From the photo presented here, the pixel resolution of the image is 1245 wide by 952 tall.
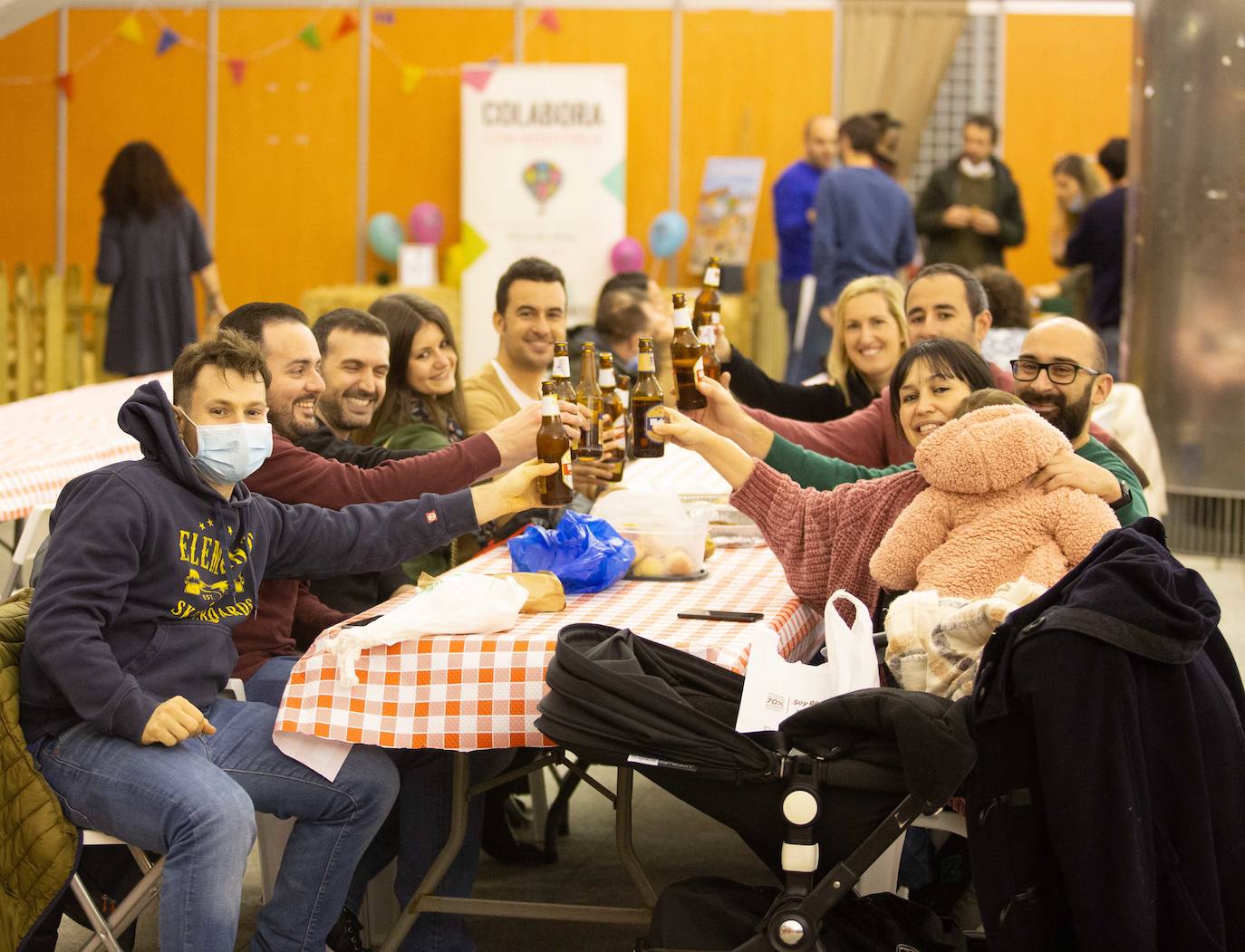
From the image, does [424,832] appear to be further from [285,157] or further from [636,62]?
[285,157]

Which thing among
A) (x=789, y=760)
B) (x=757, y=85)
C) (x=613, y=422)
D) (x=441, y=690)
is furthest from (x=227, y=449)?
(x=757, y=85)

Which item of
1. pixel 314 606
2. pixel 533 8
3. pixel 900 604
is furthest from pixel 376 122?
pixel 900 604

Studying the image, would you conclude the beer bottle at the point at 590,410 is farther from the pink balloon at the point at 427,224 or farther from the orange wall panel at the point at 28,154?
the orange wall panel at the point at 28,154

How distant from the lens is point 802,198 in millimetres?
9109

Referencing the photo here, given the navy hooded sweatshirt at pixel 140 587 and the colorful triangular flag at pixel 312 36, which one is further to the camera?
the colorful triangular flag at pixel 312 36

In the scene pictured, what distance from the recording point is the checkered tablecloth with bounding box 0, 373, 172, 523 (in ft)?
12.6

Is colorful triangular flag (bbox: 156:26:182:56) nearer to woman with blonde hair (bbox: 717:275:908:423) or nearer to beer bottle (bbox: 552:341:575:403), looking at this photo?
woman with blonde hair (bbox: 717:275:908:423)

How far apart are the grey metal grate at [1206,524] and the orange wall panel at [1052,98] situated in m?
3.91

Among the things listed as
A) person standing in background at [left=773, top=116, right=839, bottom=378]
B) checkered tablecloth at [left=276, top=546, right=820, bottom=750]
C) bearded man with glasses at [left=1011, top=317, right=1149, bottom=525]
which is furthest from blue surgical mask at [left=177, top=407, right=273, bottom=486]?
person standing in background at [left=773, top=116, right=839, bottom=378]

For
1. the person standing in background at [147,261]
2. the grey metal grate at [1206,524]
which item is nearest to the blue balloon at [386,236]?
the person standing in background at [147,261]

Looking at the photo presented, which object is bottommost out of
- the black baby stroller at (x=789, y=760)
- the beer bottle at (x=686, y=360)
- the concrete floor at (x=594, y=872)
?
the concrete floor at (x=594, y=872)

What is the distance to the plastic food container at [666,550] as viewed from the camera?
3195mm

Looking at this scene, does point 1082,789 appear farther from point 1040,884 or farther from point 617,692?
point 617,692

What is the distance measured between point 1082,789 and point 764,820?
47 centimetres
